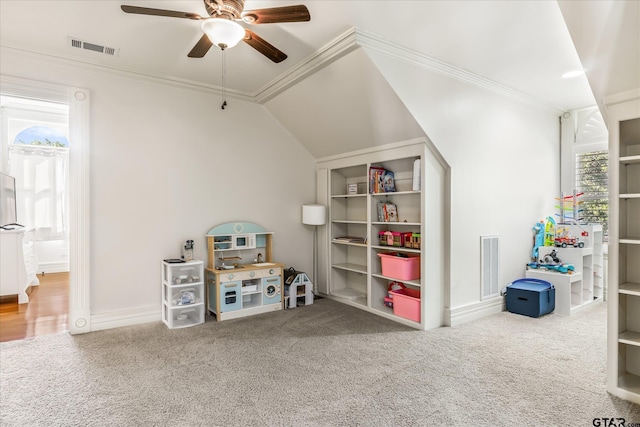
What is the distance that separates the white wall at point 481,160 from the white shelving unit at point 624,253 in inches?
55.3

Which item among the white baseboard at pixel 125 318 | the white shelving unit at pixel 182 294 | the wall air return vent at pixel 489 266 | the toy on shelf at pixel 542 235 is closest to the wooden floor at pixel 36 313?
the white baseboard at pixel 125 318

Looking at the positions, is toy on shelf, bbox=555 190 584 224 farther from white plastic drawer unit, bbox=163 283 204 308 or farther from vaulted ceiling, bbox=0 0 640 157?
white plastic drawer unit, bbox=163 283 204 308

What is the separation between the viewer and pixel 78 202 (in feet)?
10.9

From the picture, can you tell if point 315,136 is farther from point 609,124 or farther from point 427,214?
point 609,124

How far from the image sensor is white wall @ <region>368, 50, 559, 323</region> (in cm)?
336

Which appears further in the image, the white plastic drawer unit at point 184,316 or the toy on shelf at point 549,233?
the toy on shelf at point 549,233

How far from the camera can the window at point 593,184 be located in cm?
458

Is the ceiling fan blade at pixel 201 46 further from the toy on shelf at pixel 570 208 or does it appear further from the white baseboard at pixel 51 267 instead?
the white baseboard at pixel 51 267

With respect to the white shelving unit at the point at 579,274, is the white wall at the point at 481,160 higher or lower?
higher

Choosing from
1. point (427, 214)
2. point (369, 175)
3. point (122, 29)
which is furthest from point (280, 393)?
point (122, 29)

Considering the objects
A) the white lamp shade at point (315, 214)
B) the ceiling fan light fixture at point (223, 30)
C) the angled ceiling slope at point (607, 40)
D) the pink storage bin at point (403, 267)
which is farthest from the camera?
the white lamp shade at point (315, 214)

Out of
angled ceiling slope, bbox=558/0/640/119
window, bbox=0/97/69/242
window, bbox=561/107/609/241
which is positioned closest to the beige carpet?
window, bbox=561/107/609/241

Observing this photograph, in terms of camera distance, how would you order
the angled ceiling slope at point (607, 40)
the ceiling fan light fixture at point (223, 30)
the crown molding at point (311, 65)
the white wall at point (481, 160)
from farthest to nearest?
the white wall at point (481, 160)
the crown molding at point (311, 65)
the ceiling fan light fixture at point (223, 30)
the angled ceiling slope at point (607, 40)

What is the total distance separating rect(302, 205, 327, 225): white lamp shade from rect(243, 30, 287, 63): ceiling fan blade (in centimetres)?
211
